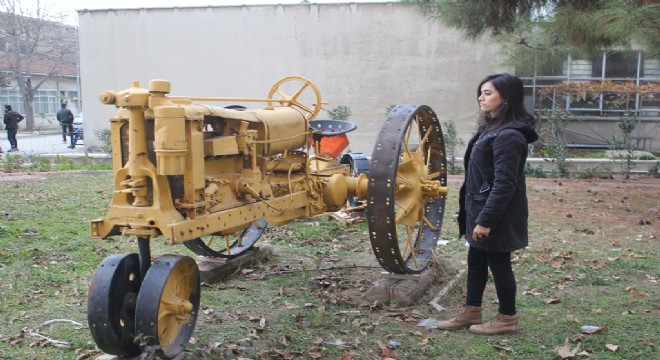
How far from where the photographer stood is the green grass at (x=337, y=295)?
4238 millimetres

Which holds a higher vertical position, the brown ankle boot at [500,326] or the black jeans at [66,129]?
the black jeans at [66,129]

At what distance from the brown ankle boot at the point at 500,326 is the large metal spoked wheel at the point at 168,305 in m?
1.87

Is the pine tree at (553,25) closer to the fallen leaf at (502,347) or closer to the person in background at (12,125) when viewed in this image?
the fallen leaf at (502,347)

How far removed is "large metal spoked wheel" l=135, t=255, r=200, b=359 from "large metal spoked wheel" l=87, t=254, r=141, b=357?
0.16 meters

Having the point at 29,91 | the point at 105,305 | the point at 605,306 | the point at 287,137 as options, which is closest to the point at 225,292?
the point at 287,137

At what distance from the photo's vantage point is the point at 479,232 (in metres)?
4.14

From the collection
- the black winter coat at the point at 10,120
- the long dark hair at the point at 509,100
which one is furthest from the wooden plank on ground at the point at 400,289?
the black winter coat at the point at 10,120

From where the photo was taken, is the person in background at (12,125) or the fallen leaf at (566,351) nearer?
the fallen leaf at (566,351)

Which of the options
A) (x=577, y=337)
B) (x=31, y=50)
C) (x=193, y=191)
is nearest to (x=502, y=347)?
(x=577, y=337)

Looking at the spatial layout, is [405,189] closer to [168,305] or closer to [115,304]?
[168,305]

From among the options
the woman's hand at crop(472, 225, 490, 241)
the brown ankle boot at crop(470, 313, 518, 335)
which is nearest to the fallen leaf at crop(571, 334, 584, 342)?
the brown ankle boot at crop(470, 313, 518, 335)

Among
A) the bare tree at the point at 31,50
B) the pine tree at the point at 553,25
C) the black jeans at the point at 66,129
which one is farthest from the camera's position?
the bare tree at the point at 31,50

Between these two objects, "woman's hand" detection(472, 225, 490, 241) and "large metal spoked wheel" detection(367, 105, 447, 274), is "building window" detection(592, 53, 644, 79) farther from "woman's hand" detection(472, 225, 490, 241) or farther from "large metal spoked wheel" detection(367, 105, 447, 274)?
"woman's hand" detection(472, 225, 490, 241)

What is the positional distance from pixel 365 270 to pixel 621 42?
13.8ft
